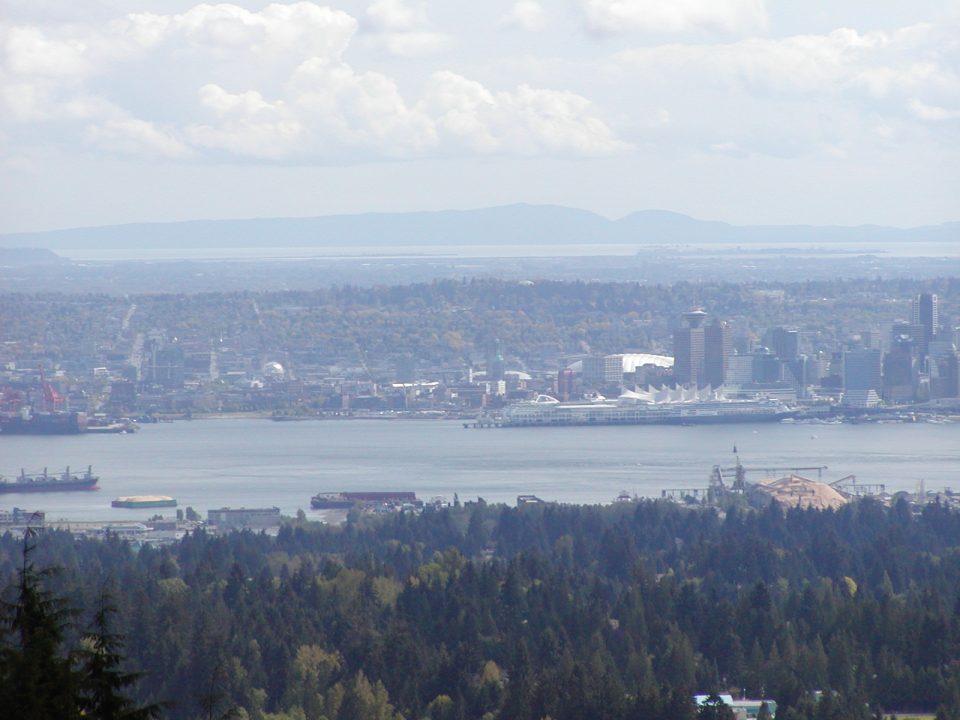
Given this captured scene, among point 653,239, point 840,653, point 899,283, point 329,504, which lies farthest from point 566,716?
point 653,239

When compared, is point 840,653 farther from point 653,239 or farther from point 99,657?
point 653,239

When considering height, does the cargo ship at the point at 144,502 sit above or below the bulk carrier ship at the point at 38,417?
above

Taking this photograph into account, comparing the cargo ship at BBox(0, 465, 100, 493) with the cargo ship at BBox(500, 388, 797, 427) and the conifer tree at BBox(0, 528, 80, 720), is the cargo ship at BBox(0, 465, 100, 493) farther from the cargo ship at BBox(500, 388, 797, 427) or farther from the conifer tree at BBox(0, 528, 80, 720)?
the conifer tree at BBox(0, 528, 80, 720)

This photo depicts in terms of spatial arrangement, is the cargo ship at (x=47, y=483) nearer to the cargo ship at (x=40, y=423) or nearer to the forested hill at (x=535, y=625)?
the forested hill at (x=535, y=625)

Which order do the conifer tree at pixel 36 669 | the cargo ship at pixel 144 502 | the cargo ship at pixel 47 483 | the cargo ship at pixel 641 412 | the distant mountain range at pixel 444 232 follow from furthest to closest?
the distant mountain range at pixel 444 232 → the cargo ship at pixel 641 412 → the cargo ship at pixel 47 483 → the cargo ship at pixel 144 502 → the conifer tree at pixel 36 669

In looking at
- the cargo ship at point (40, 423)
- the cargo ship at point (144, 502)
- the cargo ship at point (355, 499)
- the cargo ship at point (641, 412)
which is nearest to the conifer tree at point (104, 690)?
the cargo ship at point (355, 499)
